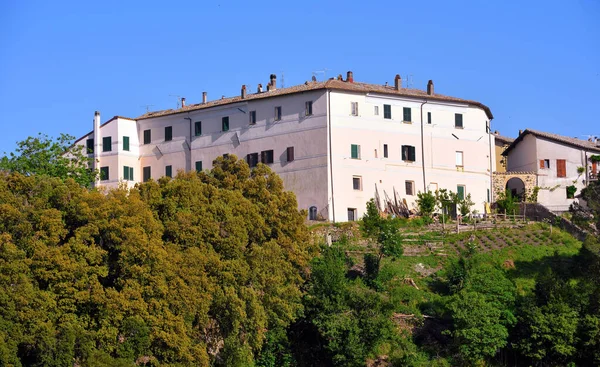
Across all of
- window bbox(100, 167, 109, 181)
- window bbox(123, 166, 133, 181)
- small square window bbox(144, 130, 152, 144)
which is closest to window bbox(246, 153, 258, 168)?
small square window bbox(144, 130, 152, 144)

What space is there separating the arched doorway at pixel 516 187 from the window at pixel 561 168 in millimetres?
3006

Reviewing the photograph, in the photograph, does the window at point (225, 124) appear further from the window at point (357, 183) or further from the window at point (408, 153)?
the window at point (408, 153)

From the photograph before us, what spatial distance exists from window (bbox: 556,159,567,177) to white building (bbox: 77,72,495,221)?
5013 mm

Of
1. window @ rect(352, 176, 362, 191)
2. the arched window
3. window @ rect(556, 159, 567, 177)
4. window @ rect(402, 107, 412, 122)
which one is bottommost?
the arched window

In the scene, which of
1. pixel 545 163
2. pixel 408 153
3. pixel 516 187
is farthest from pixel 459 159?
pixel 545 163

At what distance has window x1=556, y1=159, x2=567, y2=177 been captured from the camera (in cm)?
8244

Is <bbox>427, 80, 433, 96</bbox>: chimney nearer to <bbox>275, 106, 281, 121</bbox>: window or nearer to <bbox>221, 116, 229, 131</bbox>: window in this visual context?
<bbox>275, 106, 281, 121</bbox>: window

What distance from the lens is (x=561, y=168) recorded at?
3250 inches

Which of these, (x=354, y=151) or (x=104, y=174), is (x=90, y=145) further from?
(x=354, y=151)

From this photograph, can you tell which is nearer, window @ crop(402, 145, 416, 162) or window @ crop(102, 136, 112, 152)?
window @ crop(402, 145, 416, 162)

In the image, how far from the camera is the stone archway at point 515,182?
8044 cm

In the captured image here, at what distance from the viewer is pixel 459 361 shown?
56.2m

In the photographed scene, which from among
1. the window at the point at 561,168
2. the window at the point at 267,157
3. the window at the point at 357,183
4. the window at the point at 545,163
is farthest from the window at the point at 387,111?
the window at the point at 561,168

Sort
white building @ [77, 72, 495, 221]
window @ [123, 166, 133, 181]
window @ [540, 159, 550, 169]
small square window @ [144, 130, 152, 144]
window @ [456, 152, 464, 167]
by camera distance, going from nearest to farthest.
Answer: white building @ [77, 72, 495, 221] → window @ [456, 152, 464, 167] → window @ [123, 166, 133, 181] → small square window @ [144, 130, 152, 144] → window @ [540, 159, 550, 169]
